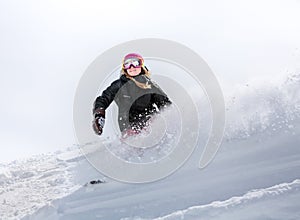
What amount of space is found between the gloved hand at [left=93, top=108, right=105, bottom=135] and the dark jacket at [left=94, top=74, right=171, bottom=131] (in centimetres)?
9

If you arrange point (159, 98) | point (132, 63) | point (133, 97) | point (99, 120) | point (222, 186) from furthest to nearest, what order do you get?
point (222, 186), point (159, 98), point (133, 97), point (132, 63), point (99, 120)

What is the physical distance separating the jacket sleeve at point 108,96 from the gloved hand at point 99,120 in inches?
4.7

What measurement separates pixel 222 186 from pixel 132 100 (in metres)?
2.77

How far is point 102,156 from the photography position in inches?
249

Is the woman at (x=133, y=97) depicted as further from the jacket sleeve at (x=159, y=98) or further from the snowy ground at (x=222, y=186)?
the snowy ground at (x=222, y=186)

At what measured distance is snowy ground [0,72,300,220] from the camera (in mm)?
6702

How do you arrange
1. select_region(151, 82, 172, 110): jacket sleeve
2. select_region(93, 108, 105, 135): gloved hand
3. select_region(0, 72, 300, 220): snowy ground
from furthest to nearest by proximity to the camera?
1. select_region(0, 72, 300, 220): snowy ground
2. select_region(151, 82, 172, 110): jacket sleeve
3. select_region(93, 108, 105, 135): gloved hand

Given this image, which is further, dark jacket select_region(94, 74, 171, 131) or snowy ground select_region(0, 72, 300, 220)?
snowy ground select_region(0, 72, 300, 220)

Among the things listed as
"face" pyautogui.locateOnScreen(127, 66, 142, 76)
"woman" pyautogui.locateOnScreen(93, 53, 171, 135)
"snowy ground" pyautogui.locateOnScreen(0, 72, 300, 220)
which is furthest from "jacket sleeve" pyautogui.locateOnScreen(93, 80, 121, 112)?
"snowy ground" pyautogui.locateOnScreen(0, 72, 300, 220)

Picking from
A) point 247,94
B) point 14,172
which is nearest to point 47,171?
point 14,172

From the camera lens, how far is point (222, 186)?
7.66m

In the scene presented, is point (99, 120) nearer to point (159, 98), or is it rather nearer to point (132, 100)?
point (132, 100)

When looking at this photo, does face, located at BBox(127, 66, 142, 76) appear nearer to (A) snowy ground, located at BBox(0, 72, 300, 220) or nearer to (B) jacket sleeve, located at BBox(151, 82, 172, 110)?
(B) jacket sleeve, located at BBox(151, 82, 172, 110)

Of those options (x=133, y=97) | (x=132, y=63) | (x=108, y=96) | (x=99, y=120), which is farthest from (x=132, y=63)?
(x=99, y=120)
